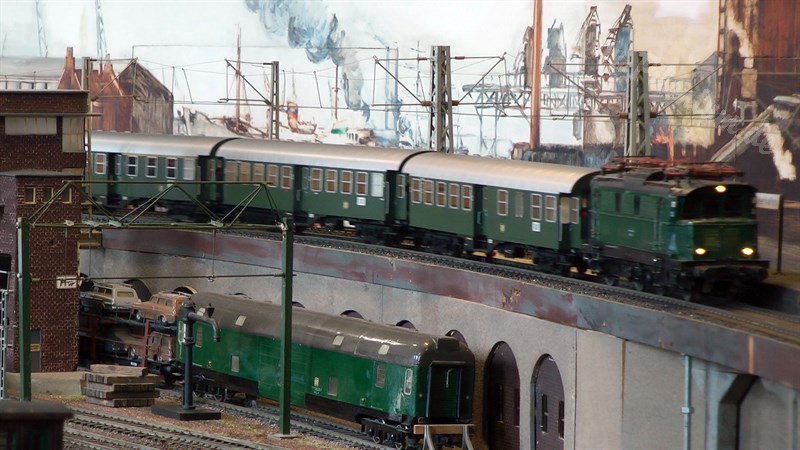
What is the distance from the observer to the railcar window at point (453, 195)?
3866cm

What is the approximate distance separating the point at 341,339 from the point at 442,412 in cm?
329

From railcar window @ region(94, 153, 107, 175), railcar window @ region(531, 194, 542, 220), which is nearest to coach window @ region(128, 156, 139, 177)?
railcar window @ region(94, 153, 107, 175)

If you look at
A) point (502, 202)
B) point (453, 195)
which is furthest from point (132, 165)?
point (502, 202)

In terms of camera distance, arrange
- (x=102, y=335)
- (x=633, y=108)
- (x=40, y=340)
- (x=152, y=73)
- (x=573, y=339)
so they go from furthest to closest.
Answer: (x=152, y=73)
(x=102, y=335)
(x=40, y=340)
(x=633, y=108)
(x=573, y=339)

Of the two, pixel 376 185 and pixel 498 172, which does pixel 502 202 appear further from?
pixel 376 185

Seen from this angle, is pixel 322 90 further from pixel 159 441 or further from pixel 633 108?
pixel 159 441

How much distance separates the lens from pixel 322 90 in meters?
63.7

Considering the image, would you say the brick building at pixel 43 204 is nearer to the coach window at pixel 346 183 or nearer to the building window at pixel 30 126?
the building window at pixel 30 126

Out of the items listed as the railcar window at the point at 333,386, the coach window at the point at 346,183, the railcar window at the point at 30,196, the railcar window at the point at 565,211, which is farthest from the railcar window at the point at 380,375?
the railcar window at the point at 30,196

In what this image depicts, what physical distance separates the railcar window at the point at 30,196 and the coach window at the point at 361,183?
370 inches

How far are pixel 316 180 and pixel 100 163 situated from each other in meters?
10.5

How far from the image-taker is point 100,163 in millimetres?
50938

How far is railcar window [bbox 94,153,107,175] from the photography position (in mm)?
50781

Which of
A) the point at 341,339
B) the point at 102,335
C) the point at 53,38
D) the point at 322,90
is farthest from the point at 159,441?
the point at 53,38
